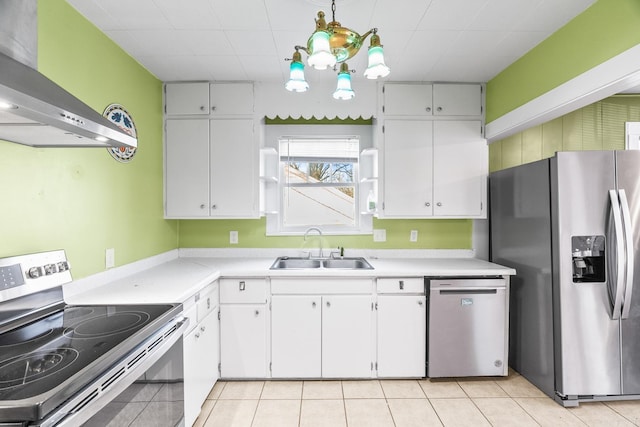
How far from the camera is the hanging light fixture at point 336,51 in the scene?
1.46m

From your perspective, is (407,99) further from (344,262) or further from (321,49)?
(321,49)

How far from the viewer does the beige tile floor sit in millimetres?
2088

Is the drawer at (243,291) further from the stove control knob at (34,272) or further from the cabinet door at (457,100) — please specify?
the cabinet door at (457,100)

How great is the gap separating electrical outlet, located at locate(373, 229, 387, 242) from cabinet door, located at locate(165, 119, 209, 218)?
1603mm

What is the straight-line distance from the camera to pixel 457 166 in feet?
9.65

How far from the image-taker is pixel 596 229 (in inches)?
85.4

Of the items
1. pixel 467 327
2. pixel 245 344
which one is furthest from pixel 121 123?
pixel 467 327

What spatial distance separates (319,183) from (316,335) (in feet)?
4.93

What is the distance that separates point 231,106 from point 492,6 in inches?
81.0

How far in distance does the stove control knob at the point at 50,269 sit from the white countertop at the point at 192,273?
0.70 feet

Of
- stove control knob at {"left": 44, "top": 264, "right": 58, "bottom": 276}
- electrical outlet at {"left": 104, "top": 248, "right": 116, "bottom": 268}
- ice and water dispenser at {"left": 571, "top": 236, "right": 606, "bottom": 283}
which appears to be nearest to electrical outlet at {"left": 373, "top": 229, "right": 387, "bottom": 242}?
ice and water dispenser at {"left": 571, "top": 236, "right": 606, "bottom": 283}

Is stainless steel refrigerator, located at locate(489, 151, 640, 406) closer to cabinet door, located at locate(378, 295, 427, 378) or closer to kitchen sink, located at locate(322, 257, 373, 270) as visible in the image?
cabinet door, located at locate(378, 295, 427, 378)

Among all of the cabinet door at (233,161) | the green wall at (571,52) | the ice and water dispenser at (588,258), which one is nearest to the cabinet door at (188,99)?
the cabinet door at (233,161)

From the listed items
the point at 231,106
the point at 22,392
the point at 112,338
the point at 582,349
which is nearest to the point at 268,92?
the point at 231,106
